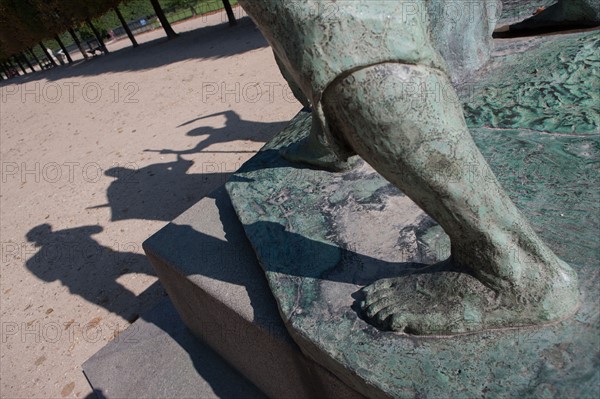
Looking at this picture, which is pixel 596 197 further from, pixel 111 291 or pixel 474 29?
pixel 111 291

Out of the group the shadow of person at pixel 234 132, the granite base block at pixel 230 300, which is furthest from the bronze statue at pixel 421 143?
the shadow of person at pixel 234 132

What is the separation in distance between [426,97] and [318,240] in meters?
0.98

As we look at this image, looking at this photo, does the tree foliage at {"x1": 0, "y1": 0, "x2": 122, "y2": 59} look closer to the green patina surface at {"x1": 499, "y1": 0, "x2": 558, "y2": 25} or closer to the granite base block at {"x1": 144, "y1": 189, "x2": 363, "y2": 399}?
the green patina surface at {"x1": 499, "y1": 0, "x2": 558, "y2": 25}

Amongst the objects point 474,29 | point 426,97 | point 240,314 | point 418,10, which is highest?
point 418,10

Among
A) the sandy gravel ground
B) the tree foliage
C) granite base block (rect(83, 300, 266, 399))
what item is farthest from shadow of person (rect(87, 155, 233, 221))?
the tree foliage

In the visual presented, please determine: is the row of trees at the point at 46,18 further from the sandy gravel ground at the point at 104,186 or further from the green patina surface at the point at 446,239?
the green patina surface at the point at 446,239

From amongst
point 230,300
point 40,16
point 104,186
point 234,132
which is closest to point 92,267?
point 104,186

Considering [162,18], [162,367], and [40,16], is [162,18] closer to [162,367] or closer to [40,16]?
[40,16]

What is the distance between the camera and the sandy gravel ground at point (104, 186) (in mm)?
3637

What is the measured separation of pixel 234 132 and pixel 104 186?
185 centimetres

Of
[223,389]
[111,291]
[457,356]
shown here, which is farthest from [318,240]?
[111,291]

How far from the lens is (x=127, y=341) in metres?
2.94

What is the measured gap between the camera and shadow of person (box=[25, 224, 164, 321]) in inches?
148

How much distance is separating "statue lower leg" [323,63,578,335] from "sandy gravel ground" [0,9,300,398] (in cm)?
284
